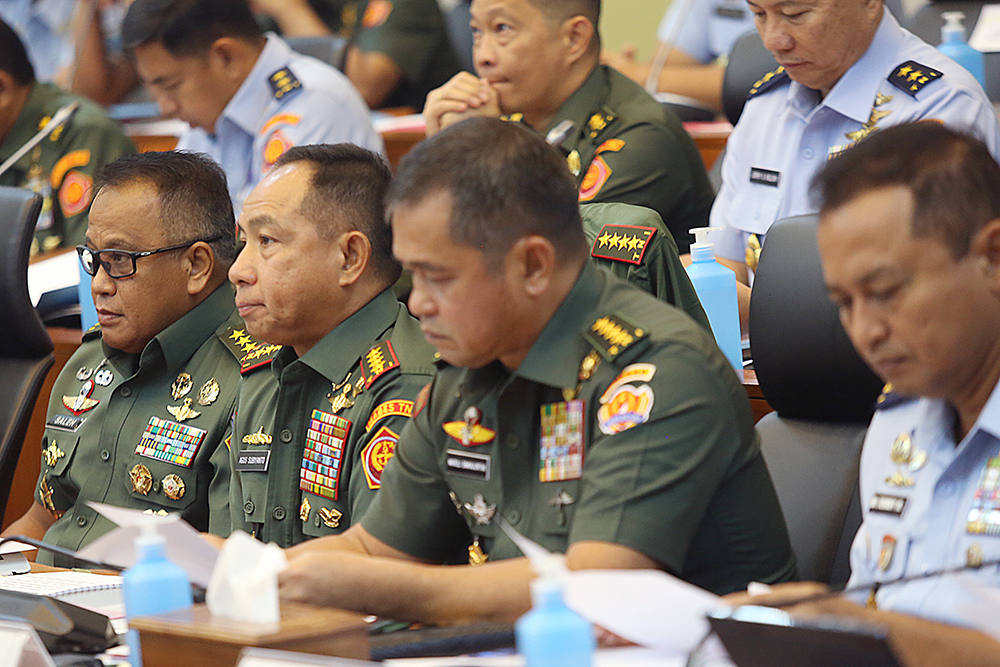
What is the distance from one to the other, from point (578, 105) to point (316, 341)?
4.31ft

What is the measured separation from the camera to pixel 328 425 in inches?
83.4

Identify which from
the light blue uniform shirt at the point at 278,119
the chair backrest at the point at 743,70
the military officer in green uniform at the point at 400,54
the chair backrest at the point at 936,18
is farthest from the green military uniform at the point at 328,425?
the military officer in green uniform at the point at 400,54

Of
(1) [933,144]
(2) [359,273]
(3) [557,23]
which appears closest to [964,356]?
(1) [933,144]

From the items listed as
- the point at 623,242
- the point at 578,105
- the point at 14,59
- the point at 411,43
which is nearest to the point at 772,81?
the point at 578,105

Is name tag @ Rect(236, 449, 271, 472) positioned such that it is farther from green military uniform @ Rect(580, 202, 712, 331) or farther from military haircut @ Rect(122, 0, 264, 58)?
military haircut @ Rect(122, 0, 264, 58)

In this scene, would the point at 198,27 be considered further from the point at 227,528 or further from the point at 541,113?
the point at 227,528

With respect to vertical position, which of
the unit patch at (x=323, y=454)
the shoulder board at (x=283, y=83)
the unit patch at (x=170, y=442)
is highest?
the shoulder board at (x=283, y=83)

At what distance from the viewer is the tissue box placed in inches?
49.7

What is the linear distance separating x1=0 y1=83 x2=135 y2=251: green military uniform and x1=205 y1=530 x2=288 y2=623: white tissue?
2819mm

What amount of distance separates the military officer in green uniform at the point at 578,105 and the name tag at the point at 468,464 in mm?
1459

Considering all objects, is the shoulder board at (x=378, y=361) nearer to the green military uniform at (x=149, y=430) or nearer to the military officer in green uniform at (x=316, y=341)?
the military officer in green uniform at (x=316, y=341)

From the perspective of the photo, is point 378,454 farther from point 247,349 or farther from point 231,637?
point 231,637

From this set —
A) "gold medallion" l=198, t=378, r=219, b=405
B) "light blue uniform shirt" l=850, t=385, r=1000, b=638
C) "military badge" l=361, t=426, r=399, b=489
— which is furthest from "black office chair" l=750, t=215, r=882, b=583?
"gold medallion" l=198, t=378, r=219, b=405

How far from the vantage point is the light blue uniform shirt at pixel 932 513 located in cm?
135
